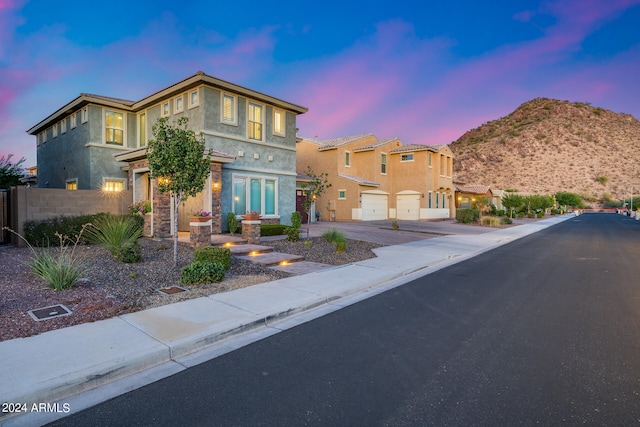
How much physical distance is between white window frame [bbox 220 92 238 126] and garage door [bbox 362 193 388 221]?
16.9m

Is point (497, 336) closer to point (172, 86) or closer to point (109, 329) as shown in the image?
point (109, 329)

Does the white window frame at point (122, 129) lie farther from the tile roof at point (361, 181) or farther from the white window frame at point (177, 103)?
the tile roof at point (361, 181)

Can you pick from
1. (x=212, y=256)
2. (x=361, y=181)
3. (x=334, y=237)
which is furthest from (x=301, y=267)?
(x=361, y=181)

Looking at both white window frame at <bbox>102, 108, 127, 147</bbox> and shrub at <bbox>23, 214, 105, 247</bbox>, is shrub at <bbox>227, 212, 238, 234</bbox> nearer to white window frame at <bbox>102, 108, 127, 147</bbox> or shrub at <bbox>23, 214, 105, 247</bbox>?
shrub at <bbox>23, 214, 105, 247</bbox>

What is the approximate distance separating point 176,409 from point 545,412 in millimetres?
3455

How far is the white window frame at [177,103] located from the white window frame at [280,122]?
467 centimetres

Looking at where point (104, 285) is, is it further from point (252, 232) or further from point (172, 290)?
point (252, 232)

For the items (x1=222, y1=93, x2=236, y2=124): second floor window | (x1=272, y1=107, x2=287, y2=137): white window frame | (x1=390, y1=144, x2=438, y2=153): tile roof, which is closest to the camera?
(x1=222, y1=93, x2=236, y2=124): second floor window

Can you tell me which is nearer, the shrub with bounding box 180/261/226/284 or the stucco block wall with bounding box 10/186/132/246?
the shrub with bounding box 180/261/226/284

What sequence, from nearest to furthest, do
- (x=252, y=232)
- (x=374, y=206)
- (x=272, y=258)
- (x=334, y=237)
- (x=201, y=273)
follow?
(x=201, y=273) → (x=272, y=258) → (x=252, y=232) → (x=334, y=237) → (x=374, y=206)

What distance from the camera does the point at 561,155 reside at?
79562 mm

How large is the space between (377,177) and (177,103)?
21.3m

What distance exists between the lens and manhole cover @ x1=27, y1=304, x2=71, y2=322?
544 cm

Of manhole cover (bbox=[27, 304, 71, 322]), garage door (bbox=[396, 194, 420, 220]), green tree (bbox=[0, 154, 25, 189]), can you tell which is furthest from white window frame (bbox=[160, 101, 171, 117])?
garage door (bbox=[396, 194, 420, 220])
